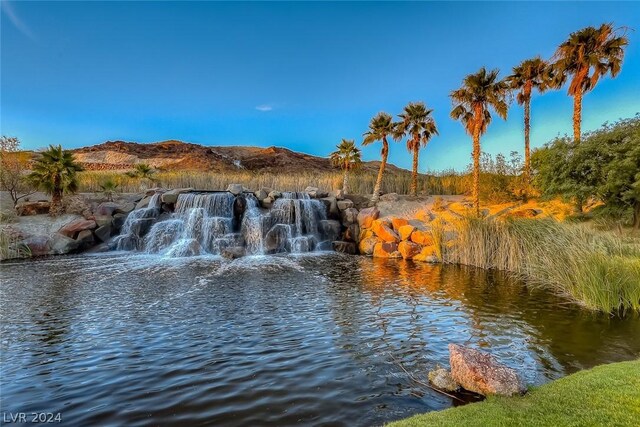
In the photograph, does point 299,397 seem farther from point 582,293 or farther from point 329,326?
point 582,293

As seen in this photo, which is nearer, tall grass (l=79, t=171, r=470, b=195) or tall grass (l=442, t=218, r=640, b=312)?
tall grass (l=442, t=218, r=640, b=312)

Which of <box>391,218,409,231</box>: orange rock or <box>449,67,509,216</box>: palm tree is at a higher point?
<box>449,67,509,216</box>: palm tree

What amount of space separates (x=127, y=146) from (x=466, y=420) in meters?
77.9

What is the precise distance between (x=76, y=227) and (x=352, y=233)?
48.0 ft

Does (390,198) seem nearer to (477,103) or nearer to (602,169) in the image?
(477,103)

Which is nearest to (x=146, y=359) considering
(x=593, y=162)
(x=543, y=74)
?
(x=593, y=162)

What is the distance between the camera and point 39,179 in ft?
66.1

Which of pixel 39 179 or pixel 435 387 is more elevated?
pixel 39 179

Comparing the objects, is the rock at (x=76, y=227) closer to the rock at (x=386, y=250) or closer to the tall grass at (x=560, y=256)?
the rock at (x=386, y=250)

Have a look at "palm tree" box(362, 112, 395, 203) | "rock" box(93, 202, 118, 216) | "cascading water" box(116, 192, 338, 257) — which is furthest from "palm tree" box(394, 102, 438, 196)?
"rock" box(93, 202, 118, 216)

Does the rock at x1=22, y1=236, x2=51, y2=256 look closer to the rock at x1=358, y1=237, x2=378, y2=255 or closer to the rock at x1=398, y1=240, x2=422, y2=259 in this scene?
the rock at x1=358, y1=237, x2=378, y2=255

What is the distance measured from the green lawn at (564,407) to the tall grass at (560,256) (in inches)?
190

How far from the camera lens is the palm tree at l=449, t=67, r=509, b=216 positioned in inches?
832

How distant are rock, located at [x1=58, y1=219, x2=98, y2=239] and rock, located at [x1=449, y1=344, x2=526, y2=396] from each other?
66.0 ft
